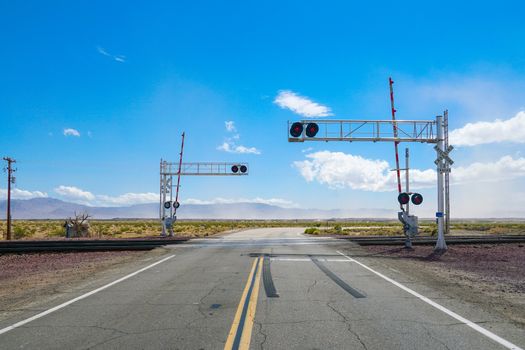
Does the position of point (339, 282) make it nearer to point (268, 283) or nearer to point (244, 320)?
point (268, 283)

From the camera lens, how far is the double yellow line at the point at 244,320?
Result: 6.02 m

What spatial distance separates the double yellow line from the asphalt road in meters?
0.02

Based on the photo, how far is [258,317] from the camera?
298 inches

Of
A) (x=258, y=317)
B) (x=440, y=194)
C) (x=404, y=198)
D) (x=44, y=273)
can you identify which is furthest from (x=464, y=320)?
(x=404, y=198)

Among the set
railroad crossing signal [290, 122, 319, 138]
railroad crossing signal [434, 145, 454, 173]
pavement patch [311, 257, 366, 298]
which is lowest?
pavement patch [311, 257, 366, 298]

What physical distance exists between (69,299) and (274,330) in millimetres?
5220

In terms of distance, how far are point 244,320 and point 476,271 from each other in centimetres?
1089

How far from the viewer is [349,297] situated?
9484 mm

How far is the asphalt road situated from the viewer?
613cm

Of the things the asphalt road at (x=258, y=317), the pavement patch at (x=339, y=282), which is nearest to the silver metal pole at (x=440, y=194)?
the pavement patch at (x=339, y=282)

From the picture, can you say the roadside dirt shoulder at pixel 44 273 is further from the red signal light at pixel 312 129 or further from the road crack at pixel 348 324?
the red signal light at pixel 312 129

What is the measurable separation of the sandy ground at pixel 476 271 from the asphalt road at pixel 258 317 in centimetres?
68

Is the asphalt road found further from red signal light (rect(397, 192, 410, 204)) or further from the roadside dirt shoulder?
red signal light (rect(397, 192, 410, 204))

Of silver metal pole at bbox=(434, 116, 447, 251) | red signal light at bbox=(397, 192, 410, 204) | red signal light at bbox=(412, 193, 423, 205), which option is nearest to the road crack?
silver metal pole at bbox=(434, 116, 447, 251)
